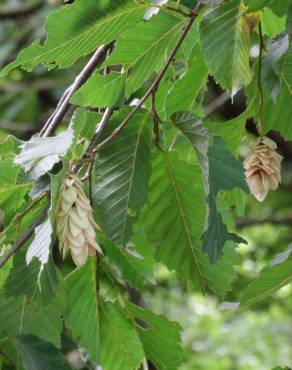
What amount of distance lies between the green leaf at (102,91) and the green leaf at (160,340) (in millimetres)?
382

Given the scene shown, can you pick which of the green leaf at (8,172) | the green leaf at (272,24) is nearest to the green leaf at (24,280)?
the green leaf at (8,172)

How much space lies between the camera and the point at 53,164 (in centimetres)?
98

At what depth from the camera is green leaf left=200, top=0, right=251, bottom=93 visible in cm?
106

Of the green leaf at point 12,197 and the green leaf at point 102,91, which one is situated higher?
the green leaf at point 102,91

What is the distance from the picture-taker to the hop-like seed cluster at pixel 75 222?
984mm

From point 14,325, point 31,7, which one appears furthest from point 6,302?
point 31,7

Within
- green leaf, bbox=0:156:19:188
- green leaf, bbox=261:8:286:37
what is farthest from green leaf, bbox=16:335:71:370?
green leaf, bbox=261:8:286:37

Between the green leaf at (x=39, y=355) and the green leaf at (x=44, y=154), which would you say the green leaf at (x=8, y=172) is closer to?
the green leaf at (x=44, y=154)

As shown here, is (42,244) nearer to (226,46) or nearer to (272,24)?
(226,46)

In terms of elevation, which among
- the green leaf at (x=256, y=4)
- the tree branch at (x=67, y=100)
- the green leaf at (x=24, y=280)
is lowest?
the green leaf at (x=24, y=280)

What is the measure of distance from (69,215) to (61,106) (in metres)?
0.36

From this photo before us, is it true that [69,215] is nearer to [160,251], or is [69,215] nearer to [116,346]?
[160,251]

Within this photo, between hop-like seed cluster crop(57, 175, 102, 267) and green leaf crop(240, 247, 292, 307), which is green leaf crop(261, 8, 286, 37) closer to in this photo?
green leaf crop(240, 247, 292, 307)

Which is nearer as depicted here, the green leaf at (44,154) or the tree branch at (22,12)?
the green leaf at (44,154)
